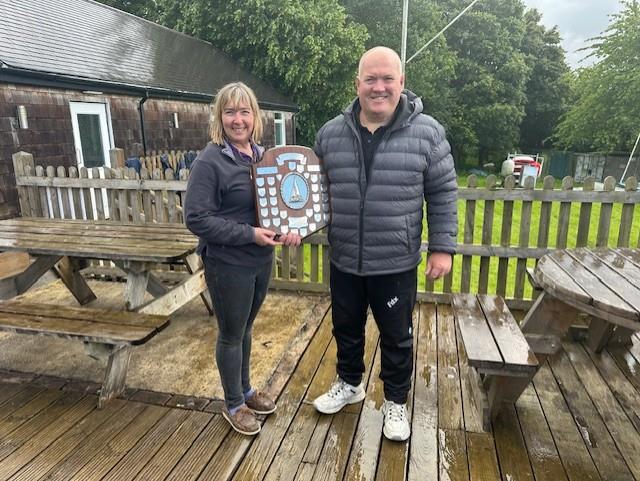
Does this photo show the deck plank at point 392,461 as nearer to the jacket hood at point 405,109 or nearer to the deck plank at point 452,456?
the deck plank at point 452,456

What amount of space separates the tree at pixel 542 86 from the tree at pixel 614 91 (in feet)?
23.6

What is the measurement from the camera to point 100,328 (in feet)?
8.61

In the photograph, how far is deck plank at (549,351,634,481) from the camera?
2.21m

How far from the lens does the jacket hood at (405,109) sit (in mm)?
2227

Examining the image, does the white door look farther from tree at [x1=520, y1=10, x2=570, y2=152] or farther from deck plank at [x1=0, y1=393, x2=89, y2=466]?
tree at [x1=520, y1=10, x2=570, y2=152]

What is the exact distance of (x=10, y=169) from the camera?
24.9 ft

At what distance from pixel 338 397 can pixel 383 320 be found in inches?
23.6

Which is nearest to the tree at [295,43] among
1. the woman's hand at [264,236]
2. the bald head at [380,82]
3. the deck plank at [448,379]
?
the deck plank at [448,379]

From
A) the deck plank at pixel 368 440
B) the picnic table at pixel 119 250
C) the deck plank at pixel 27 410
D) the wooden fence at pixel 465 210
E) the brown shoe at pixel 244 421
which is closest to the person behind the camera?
the deck plank at pixel 368 440

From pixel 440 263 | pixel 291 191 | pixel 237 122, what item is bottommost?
pixel 440 263

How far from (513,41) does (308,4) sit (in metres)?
18.7

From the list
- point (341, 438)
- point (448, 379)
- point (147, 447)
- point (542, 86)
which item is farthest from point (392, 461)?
point (542, 86)

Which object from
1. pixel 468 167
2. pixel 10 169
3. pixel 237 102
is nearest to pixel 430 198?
pixel 237 102

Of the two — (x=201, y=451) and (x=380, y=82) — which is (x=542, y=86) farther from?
(x=201, y=451)
